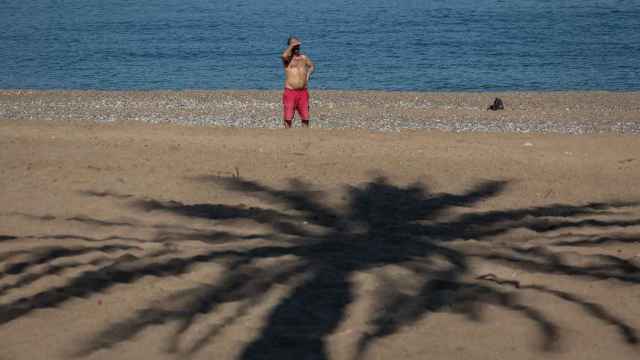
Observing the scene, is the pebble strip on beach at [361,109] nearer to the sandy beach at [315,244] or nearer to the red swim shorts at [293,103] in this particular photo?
the red swim shorts at [293,103]

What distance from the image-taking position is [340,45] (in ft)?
154

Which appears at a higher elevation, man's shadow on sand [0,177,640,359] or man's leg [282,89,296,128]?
man's shadow on sand [0,177,640,359]

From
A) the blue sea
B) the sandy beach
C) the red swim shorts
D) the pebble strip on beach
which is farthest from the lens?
the blue sea

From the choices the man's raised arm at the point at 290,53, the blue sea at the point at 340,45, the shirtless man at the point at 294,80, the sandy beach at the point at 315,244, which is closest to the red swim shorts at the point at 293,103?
the shirtless man at the point at 294,80

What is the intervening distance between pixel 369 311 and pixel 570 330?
1.15 meters

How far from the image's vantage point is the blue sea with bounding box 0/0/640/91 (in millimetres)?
34688

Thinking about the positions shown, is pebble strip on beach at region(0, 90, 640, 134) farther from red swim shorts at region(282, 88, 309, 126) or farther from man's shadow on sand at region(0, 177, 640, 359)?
man's shadow on sand at region(0, 177, 640, 359)

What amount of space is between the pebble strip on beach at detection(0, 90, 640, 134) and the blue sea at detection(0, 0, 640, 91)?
159 inches

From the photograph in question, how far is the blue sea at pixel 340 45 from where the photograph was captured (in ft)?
114

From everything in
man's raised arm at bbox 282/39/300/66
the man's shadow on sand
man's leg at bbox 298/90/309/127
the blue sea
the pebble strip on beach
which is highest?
man's raised arm at bbox 282/39/300/66

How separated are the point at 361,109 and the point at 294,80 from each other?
394 inches

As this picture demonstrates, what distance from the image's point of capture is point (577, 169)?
37.7 ft

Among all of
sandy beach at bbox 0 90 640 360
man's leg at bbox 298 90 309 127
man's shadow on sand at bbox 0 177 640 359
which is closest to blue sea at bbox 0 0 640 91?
man's leg at bbox 298 90 309 127

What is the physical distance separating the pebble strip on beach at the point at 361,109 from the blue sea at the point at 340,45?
4.05m
